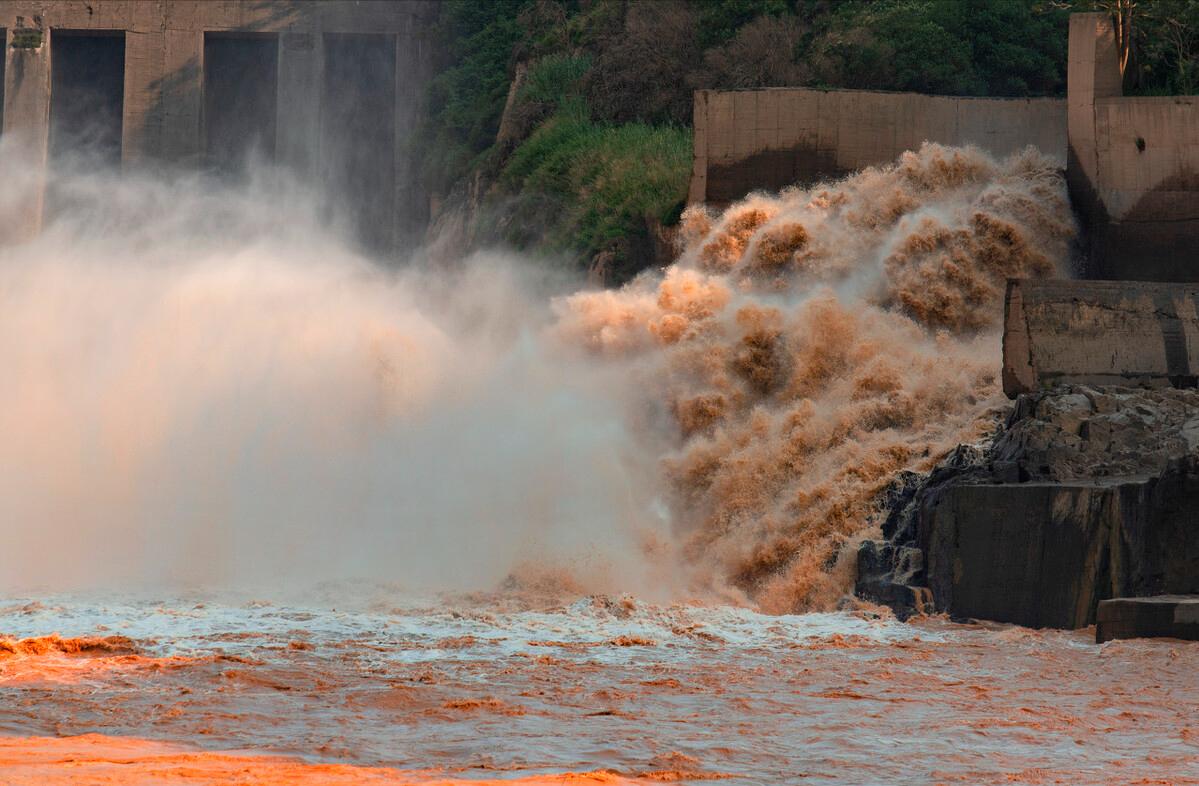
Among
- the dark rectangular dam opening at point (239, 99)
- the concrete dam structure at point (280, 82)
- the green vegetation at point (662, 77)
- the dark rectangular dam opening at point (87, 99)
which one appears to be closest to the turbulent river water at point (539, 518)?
the green vegetation at point (662, 77)

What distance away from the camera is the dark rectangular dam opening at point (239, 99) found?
4428cm

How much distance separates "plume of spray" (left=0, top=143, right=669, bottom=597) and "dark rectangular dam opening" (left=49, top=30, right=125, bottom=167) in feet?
68.6

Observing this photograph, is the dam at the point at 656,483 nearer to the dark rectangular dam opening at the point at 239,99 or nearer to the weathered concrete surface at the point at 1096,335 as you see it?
the weathered concrete surface at the point at 1096,335

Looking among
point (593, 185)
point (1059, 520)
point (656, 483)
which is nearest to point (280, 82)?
point (593, 185)

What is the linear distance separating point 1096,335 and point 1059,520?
4.06 m

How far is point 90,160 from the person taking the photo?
44938mm

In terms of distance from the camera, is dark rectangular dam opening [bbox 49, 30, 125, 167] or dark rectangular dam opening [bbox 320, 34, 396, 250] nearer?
dark rectangular dam opening [bbox 320, 34, 396, 250]

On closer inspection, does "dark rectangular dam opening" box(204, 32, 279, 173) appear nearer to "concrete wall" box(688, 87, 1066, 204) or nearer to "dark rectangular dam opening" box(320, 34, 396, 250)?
"dark rectangular dam opening" box(320, 34, 396, 250)

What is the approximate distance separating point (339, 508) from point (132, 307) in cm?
655

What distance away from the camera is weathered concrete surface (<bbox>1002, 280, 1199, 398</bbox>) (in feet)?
55.3

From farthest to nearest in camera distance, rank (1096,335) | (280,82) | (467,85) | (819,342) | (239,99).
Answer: (239,99) → (280,82) → (467,85) → (819,342) → (1096,335)

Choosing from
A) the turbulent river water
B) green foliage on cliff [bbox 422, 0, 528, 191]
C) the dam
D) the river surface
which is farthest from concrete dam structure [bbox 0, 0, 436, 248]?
the river surface

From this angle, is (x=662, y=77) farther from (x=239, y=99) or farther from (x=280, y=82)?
(x=239, y=99)

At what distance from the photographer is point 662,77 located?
1265 inches
